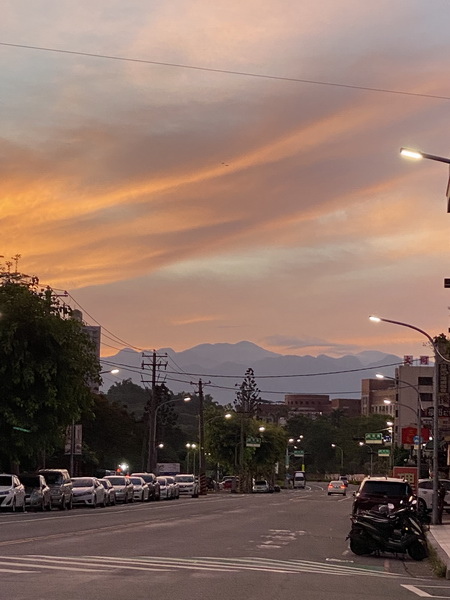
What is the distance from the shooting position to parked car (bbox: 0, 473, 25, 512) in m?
43.5

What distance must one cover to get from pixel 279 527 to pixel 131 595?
22.1m

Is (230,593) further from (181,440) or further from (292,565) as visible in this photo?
(181,440)

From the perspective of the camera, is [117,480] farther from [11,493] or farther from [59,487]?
[11,493]

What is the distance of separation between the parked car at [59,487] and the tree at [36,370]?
1.49 m

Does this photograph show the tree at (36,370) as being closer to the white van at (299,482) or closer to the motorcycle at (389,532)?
the motorcycle at (389,532)

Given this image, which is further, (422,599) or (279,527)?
(279,527)

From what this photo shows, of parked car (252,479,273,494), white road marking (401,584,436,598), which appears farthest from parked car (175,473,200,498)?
white road marking (401,584,436,598)

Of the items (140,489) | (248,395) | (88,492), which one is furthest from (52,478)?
(248,395)

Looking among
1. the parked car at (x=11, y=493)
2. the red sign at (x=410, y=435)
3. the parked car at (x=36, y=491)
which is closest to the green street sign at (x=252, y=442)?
the red sign at (x=410, y=435)

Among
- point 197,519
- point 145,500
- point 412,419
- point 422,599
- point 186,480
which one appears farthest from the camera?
point 412,419

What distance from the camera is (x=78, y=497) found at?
53219 mm

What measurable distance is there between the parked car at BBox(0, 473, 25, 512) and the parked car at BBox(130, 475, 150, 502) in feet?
73.2

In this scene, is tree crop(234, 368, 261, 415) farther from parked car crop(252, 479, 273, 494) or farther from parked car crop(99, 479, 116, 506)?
parked car crop(99, 479, 116, 506)

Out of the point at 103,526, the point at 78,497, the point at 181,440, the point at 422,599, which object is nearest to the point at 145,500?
the point at 78,497
